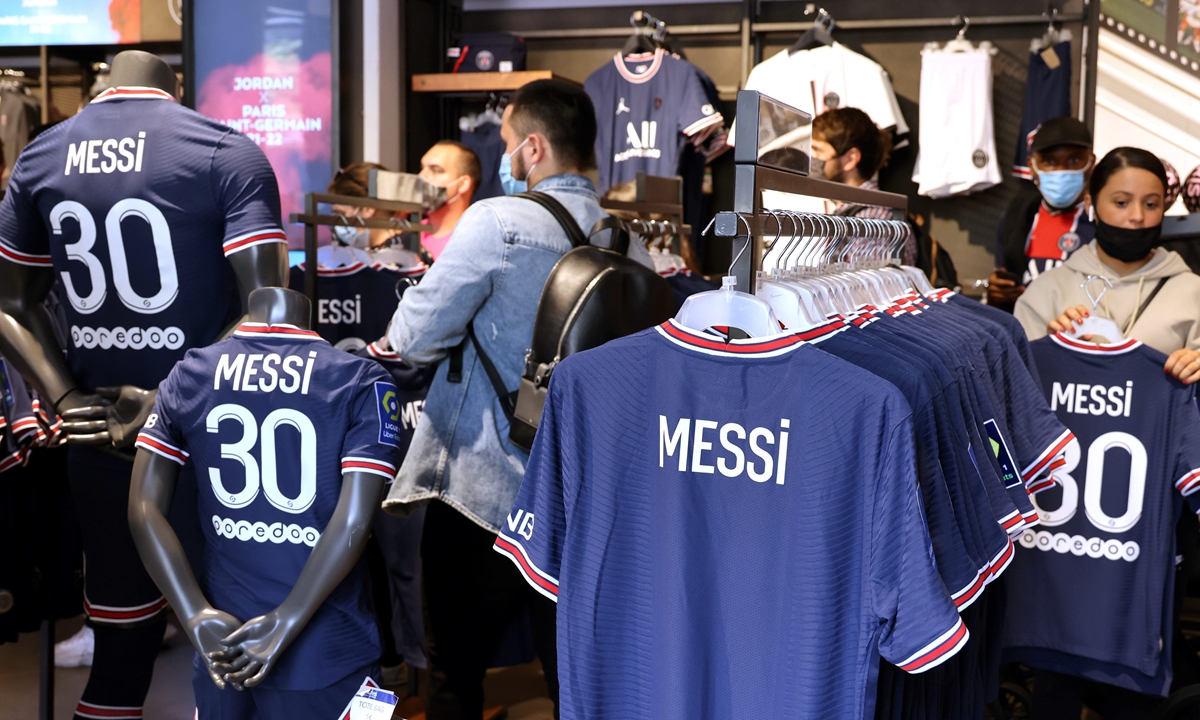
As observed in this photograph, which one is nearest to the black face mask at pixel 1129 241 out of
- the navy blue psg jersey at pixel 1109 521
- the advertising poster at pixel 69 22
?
the navy blue psg jersey at pixel 1109 521

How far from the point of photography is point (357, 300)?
11.6 feet

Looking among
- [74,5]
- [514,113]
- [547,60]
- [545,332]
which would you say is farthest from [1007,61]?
[74,5]

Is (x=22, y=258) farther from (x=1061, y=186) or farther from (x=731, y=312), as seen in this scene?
(x=1061, y=186)

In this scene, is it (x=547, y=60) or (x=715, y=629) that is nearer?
(x=715, y=629)

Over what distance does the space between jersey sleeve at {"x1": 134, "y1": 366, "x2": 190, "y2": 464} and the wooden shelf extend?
3.68m

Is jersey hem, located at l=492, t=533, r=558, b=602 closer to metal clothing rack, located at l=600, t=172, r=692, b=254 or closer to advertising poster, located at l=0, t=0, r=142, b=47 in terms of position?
metal clothing rack, located at l=600, t=172, r=692, b=254

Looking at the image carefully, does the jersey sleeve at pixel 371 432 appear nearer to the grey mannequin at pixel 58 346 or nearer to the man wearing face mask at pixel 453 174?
the grey mannequin at pixel 58 346

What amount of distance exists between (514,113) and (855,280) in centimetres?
89

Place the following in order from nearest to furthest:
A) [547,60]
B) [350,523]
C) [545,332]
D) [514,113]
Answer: [350,523], [545,332], [514,113], [547,60]

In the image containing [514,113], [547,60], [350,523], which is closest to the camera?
[350,523]

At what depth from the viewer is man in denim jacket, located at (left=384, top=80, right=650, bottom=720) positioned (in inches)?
86.0

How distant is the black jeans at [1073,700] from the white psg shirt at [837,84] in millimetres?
3156

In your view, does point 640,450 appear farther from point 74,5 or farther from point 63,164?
point 74,5

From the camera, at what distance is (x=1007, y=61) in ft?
17.0
